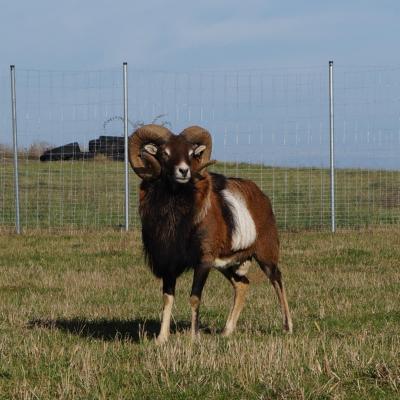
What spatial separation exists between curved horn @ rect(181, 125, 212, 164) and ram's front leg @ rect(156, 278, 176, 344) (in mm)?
1334

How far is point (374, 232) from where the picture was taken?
69.6 ft

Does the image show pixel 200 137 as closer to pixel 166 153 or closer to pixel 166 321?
pixel 166 153

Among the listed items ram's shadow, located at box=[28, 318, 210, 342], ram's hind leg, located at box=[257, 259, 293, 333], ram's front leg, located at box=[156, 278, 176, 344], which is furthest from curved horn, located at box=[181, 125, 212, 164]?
ram's shadow, located at box=[28, 318, 210, 342]

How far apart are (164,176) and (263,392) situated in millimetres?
3841

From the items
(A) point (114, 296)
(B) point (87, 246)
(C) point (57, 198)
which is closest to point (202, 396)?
(A) point (114, 296)

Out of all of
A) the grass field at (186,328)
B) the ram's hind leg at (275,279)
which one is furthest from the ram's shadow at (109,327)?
the ram's hind leg at (275,279)

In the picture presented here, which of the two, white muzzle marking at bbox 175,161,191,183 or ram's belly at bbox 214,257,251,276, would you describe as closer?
white muzzle marking at bbox 175,161,191,183

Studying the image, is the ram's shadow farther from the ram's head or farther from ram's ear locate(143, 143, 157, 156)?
ram's ear locate(143, 143, 157, 156)

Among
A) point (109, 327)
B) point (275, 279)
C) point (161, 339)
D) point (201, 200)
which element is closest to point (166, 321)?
point (161, 339)

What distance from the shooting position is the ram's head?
9445 mm

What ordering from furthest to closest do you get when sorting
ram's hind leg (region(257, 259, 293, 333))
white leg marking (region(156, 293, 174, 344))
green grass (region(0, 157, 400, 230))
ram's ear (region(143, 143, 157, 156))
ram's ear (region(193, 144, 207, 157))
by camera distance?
green grass (region(0, 157, 400, 230))
ram's hind leg (region(257, 259, 293, 333))
ram's ear (region(193, 144, 207, 157))
ram's ear (region(143, 143, 157, 156))
white leg marking (region(156, 293, 174, 344))

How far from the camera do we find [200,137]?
33.1 ft

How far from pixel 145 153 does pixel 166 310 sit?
1.62 meters

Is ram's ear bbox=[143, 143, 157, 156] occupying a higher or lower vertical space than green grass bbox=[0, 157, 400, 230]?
higher
